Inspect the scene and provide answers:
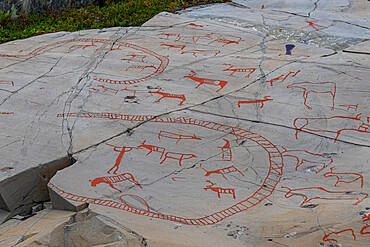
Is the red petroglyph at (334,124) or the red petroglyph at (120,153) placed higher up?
the red petroglyph at (334,124)

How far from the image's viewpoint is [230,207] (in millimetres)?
2412

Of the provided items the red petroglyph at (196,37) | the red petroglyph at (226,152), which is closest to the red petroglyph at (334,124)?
the red petroglyph at (226,152)

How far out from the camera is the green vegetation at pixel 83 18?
5859 millimetres

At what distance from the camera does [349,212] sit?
210cm

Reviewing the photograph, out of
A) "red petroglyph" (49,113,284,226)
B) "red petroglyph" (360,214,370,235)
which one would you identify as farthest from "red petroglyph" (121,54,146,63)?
"red petroglyph" (360,214,370,235)

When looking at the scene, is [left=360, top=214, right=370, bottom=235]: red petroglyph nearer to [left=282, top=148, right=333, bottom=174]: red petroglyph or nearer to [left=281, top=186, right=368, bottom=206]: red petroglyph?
[left=281, top=186, right=368, bottom=206]: red petroglyph

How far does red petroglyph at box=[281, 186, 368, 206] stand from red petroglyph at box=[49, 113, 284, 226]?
0.13m

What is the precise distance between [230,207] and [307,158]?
2.36ft

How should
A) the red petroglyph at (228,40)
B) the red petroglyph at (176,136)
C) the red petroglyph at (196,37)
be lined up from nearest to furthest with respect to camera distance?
the red petroglyph at (176,136)
the red petroglyph at (228,40)
the red petroglyph at (196,37)

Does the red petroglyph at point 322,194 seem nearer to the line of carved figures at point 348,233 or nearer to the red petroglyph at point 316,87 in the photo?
the line of carved figures at point 348,233

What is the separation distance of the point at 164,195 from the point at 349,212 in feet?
3.07

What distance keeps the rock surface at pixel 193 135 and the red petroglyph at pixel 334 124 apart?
0.01 metres

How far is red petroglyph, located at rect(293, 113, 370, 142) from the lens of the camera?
317 cm

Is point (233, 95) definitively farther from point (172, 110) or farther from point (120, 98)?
point (120, 98)
